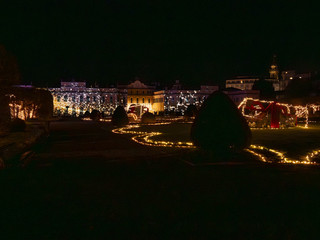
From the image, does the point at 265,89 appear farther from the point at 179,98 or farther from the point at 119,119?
the point at 119,119

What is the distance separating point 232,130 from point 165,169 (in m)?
2.49

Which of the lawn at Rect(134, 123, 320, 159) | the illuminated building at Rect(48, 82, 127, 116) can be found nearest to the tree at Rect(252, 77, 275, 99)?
the illuminated building at Rect(48, 82, 127, 116)

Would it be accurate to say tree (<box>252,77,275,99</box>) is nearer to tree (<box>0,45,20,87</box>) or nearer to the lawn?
the lawn

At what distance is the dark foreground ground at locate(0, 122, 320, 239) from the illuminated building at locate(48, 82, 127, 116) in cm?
8552

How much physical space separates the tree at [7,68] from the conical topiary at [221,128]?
1489 centimetres

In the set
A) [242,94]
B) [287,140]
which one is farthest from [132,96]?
[287,140]

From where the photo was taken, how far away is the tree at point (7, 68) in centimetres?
2231

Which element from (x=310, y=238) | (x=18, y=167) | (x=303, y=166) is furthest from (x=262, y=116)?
(x=310, y=238)

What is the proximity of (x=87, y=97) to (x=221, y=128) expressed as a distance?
309ft

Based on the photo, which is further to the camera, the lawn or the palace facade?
the palace facade

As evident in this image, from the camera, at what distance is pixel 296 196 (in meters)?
7.05

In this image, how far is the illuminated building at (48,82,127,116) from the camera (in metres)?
95.8

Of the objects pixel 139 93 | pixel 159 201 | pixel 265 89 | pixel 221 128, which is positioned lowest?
pixel 159 201

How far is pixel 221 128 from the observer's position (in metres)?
11.1
